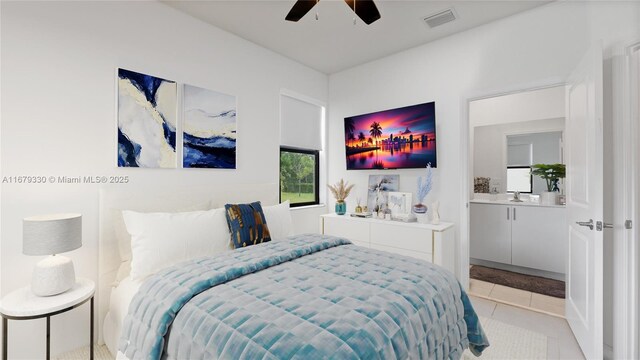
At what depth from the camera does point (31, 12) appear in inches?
74.5

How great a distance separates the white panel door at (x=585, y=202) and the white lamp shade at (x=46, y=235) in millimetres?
3274

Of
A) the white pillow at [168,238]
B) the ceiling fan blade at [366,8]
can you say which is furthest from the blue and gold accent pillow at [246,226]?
the ceiling fan blade at [366,8]

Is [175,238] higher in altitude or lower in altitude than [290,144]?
lower

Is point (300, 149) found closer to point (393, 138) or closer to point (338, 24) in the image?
point (393, 138)

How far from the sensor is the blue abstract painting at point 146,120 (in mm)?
2264

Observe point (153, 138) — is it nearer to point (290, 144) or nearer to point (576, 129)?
point (290, 144)

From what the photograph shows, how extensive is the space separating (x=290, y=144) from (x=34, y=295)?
8.95 feet

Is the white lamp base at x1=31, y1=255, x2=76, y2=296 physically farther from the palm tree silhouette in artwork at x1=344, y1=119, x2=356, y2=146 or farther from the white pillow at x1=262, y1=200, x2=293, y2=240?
the palm tree silhouette in artwork at x1=344, y1=119, x2=356, y2=146

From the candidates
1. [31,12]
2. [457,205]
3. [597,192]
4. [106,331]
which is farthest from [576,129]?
[31,12]

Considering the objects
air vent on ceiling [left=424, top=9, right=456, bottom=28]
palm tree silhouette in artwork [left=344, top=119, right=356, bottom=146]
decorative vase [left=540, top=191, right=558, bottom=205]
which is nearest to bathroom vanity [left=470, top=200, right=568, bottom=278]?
decorative vase [left=540, top=191, right=558, bottom=205]

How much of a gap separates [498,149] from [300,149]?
9.89ft

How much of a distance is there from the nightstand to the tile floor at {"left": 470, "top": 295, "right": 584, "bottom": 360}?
10.2ft

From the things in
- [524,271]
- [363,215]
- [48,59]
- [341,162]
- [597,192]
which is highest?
[48,59]

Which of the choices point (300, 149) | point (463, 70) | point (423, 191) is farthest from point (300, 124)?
point (463, 70)
